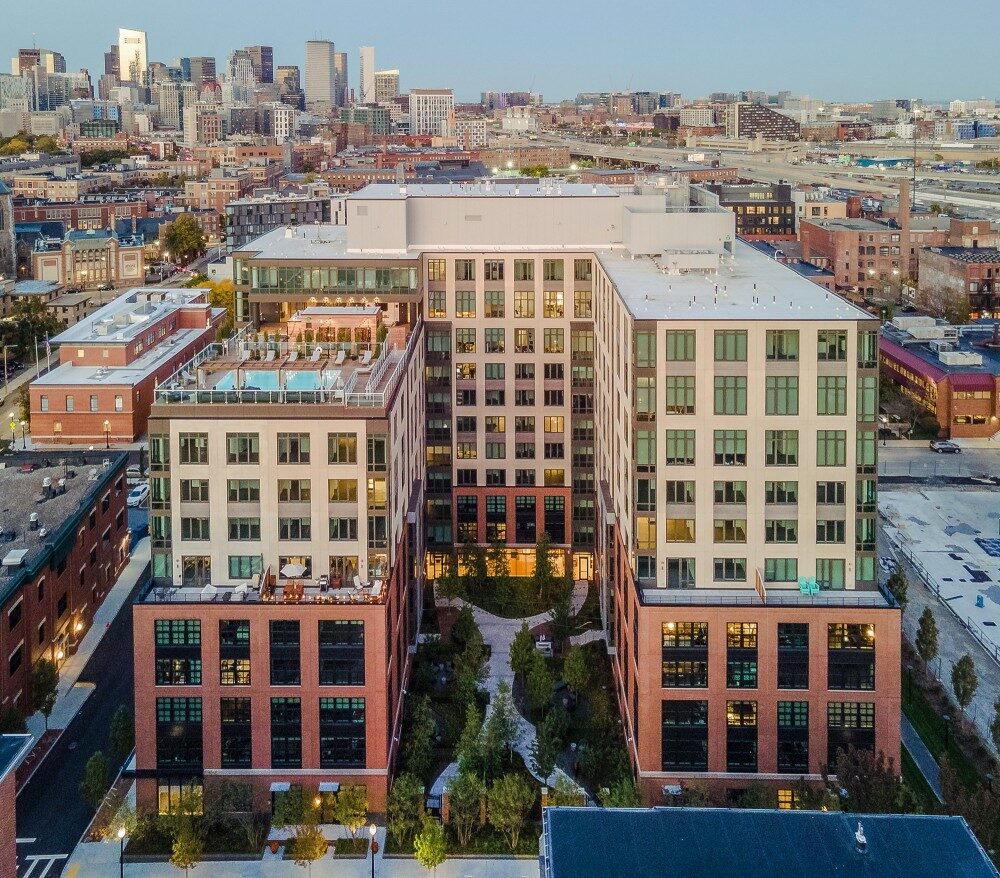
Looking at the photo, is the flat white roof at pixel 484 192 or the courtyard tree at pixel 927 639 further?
the flat white roof at pixel 484 192

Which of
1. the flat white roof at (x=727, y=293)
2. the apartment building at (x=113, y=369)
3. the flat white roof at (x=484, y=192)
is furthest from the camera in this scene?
the apartment building at (x=113, y=369)

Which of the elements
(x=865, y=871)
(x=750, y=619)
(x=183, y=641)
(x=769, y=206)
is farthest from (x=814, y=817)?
(x=769, y=206)

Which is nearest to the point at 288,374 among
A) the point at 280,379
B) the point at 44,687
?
the point at 280,379

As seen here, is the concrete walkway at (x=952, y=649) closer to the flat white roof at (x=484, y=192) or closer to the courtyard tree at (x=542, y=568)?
the courtyard tree at (x=542, y=568)

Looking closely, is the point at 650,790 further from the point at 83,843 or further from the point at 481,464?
the point at 481,464

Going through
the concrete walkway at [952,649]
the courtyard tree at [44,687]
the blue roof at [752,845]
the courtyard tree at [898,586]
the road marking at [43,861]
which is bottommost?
the road marking at [43,861]

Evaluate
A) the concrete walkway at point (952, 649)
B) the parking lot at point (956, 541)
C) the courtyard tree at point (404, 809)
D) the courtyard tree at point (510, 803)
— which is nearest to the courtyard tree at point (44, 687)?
the courtyard tree at point (404, 809)
